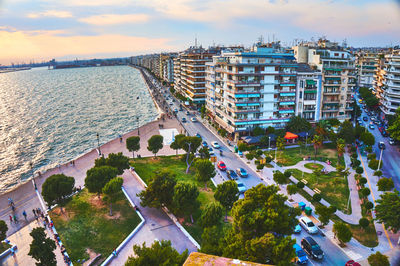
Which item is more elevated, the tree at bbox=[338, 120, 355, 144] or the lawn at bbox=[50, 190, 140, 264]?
the tree at bbox=[338, 120, 355, 144]

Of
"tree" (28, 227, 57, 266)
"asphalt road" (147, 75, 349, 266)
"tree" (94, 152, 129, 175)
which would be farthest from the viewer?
"tree" (94, 152, 129, 175)

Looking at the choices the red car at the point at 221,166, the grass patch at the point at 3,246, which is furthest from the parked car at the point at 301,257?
the grass patch at the point at 3,246

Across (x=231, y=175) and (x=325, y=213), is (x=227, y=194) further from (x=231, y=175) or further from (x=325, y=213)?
(x=231, y=175)

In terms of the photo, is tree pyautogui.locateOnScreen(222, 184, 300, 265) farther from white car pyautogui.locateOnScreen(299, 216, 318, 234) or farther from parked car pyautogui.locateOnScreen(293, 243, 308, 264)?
white car pyautogui.locateOnScreen(299, 216, 318, 234)

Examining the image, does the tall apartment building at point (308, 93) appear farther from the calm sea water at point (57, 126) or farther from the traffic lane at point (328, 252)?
the calm sea water at point (57, 126)

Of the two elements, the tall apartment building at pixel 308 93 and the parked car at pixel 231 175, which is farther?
the tall apartment building at pixel 308 93

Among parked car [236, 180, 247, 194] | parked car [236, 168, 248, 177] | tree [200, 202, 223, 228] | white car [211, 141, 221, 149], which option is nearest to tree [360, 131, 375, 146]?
parked car [236, 168, 248, 177]
